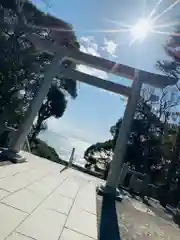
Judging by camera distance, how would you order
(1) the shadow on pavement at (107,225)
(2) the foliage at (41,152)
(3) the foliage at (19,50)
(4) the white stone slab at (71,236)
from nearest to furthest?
(4) the white stone slab at (71,236) < (1) the shadow on pavement at (107,225) < (3) the foliage at (19,50) < (2) the foliage at (41,152)

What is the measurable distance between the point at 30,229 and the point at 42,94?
5.78 m

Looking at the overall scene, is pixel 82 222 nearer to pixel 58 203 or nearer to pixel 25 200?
pixel 58 203

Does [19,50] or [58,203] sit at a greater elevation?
[19,50]

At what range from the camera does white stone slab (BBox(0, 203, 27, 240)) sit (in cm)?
253

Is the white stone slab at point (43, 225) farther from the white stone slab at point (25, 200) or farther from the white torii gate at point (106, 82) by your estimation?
the white torii gate at point (106, 82)

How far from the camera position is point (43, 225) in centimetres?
304

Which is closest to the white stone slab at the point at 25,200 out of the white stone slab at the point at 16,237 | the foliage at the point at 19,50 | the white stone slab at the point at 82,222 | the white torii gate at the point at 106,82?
Answer: the white stone slab at the point at 82,222

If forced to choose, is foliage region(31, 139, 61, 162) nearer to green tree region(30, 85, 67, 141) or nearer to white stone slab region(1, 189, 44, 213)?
green tree region(30, 85, 67, 141)

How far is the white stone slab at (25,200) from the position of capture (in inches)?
134

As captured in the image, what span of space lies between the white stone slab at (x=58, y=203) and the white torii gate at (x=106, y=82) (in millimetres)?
2602

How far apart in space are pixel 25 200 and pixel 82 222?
955 millimetres

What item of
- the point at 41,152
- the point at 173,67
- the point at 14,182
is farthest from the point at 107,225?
the point at 41,152

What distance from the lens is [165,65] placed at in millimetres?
13258

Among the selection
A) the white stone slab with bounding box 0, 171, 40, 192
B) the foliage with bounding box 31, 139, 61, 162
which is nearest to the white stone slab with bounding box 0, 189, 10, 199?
the white stone slab with bounding box 0, 171, 40, 192
